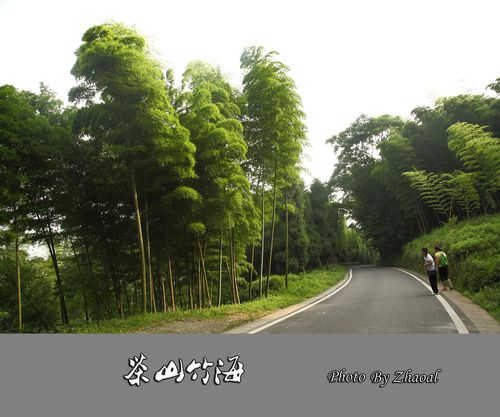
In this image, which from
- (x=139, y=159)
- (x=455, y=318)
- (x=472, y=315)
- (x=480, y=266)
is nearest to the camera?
(x=455, y=318)

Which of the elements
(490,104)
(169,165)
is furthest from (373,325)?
(490,104)

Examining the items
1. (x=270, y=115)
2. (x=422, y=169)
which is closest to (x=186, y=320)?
(x=270, y=115)

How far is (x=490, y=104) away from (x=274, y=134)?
13.4m

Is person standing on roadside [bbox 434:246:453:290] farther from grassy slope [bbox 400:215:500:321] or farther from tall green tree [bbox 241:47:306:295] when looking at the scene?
tall green tree [bbox 241:47:306:295]

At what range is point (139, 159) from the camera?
370 inches

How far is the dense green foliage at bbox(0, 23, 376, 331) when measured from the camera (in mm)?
8672

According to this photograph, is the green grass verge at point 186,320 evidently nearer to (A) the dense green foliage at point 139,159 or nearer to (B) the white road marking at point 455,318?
(A) the dense green foliage at point 139,159

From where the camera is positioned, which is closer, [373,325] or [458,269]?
[373,325]

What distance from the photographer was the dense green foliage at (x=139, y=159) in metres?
8.67

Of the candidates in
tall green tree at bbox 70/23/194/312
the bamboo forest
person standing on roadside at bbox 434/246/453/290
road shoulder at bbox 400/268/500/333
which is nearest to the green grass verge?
the bamboo forest

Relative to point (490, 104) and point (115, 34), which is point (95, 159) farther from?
point (490, 104)

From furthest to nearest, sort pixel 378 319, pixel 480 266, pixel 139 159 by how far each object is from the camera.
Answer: pixel 480 266, pixel 139 159, pixel 378 319

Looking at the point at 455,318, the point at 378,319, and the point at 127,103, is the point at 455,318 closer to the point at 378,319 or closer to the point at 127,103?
the point at 378,319

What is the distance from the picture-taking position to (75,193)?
417 inches
